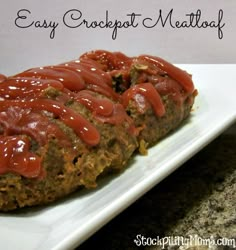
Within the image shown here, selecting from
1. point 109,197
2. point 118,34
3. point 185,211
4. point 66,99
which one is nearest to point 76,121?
point 66,99

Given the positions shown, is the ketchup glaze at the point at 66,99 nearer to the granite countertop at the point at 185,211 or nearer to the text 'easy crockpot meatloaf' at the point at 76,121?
the text 'easy crockpot meatloaf' at the point at 76,121

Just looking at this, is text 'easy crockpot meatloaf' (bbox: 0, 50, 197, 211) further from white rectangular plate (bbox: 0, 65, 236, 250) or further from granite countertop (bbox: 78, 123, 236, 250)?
granite countertop (bbox: 78, 123, 236, 250)

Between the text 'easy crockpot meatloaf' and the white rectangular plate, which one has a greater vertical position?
the text 'easy crockpot meatloaf'

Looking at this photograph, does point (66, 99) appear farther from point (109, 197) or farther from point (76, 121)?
point (109, 197)

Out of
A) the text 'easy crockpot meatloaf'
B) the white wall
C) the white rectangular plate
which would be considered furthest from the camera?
the white wall

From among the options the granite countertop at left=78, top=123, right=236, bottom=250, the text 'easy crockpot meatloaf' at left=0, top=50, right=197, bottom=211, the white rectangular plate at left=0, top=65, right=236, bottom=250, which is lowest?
the granite countertop at left=78, top=123, right=236, bottom=250

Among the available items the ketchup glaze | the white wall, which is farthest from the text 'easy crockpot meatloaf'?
the white wall

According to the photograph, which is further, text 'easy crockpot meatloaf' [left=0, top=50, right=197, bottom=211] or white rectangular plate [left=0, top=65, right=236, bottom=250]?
text 'easy crockpot meatloaf' [left=0, top=50, right=197, bottom=211]
